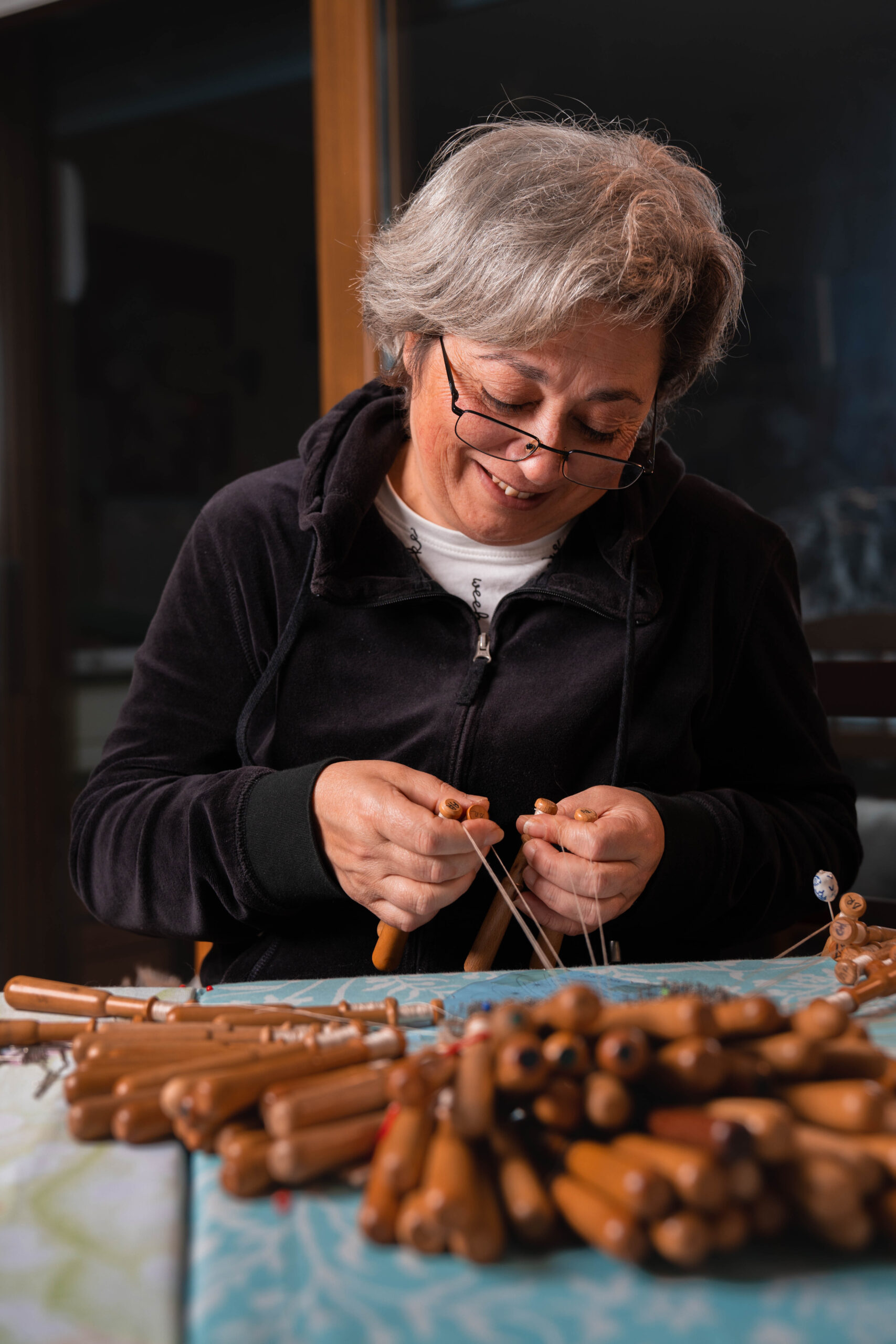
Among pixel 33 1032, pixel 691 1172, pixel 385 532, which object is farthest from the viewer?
pixel 385 532

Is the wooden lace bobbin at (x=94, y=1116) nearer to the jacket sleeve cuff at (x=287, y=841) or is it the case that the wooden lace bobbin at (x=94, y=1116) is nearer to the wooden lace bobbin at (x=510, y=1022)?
the wooden lace bobbin at (x=510, y=1022)

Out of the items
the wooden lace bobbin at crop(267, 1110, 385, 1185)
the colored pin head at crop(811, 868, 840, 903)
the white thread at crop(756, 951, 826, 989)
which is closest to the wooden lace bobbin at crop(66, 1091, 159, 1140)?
the wooden lace bobbin at crop(267, 1110, 385, 1185)

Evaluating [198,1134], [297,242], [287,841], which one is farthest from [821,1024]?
[297,242]

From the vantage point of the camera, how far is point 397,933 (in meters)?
1.04

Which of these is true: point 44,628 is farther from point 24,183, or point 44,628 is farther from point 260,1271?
point 260,1271

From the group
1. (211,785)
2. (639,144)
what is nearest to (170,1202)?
(211,785)

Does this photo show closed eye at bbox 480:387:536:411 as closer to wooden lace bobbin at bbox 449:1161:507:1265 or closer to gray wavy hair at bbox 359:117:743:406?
gray wavy hair at bbox 359:117:743:406

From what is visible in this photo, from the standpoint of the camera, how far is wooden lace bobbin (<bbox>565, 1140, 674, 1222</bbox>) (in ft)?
1.63

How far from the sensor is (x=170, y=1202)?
1.89 ft

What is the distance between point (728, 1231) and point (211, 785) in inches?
30.9

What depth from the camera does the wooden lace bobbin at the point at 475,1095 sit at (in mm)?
546

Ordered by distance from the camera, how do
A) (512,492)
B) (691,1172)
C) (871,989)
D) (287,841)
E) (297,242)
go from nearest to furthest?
(691,1172)
(871,989)
(287,841)
(512,492)
(297,242)

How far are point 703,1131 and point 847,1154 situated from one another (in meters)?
0.07

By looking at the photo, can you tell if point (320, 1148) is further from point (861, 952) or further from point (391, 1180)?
point (861, 952)
